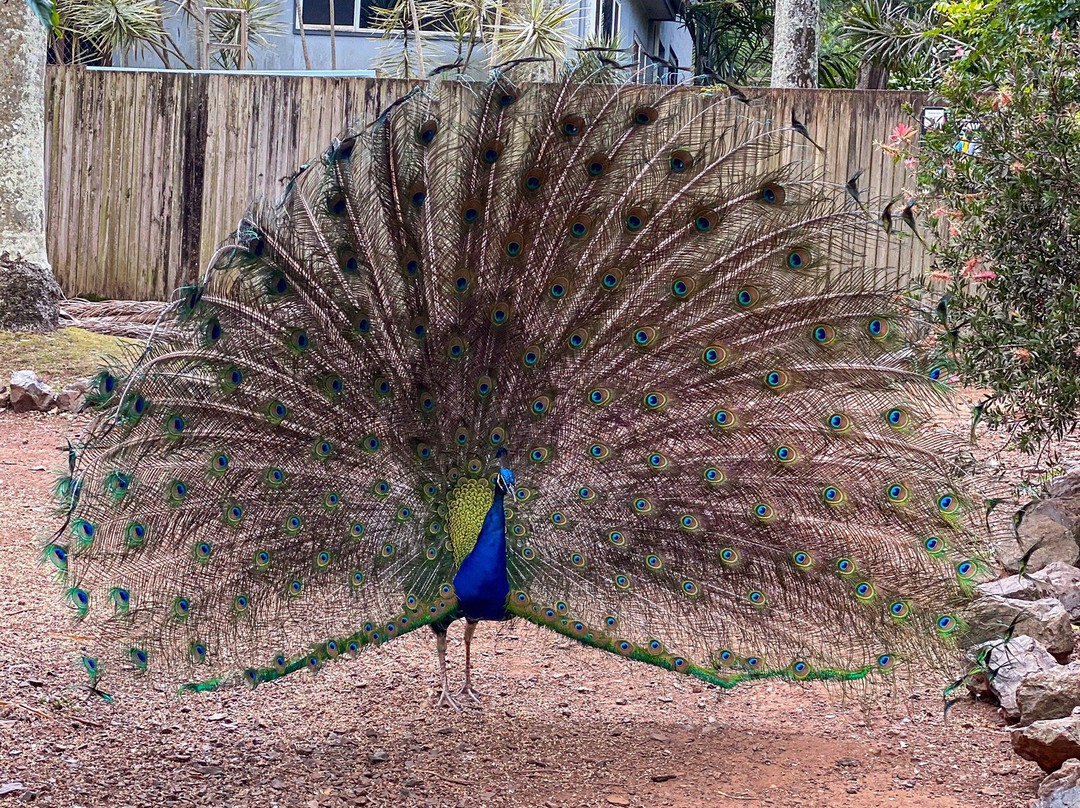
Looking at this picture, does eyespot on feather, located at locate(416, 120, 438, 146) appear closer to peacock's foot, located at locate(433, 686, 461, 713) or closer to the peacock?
the peacock

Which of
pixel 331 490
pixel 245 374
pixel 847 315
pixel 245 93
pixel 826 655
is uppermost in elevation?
pixel 245 93

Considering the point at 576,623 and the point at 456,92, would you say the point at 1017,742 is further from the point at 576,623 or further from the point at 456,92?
the point at 456,92

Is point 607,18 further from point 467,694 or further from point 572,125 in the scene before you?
point 467,694

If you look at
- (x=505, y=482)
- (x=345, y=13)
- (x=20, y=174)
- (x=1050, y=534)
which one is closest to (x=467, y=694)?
(x=505, y=482)

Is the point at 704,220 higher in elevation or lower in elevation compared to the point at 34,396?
higher

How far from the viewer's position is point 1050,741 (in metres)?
3.96

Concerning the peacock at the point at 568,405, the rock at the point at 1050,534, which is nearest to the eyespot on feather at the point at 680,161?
the peacock at the point at 568,405

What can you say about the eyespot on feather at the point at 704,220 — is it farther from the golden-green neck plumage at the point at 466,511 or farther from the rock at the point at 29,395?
the rock at the point at 29,395

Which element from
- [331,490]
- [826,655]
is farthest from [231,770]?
[826,655]

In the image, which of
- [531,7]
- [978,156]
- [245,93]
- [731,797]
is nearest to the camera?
[731,797]

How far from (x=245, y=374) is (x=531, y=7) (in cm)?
1186

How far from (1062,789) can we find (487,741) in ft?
6.50

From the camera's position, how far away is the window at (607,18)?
1805 centimetres

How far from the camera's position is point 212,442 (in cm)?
405
